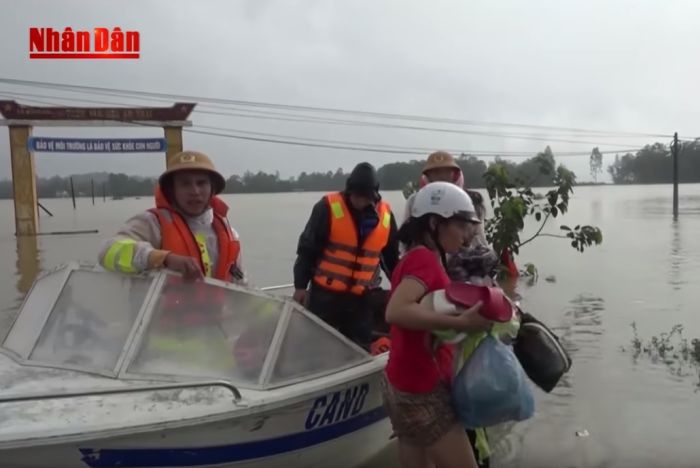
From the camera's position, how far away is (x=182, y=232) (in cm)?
381

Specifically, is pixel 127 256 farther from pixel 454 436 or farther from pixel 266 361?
pixel 454 436

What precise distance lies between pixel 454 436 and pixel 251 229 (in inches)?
1181

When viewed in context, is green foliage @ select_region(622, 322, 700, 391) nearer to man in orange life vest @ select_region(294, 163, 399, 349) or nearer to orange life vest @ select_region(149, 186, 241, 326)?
man in orange life vest @ select_region(294, 163, 399, 349)

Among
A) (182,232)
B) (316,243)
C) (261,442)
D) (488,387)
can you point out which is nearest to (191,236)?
(182,232)

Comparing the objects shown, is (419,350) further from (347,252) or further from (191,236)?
(347,252)

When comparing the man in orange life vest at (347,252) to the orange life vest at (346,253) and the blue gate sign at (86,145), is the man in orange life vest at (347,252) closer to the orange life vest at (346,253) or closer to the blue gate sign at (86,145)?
the orange life vest at (346,253)

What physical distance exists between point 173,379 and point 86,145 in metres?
16.7

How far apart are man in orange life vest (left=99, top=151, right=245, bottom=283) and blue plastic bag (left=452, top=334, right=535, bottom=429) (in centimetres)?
140

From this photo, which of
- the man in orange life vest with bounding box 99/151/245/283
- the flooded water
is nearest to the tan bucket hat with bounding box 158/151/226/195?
the man in orange life vest with bounding box 99/151/245/283

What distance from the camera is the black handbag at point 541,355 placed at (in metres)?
3.72

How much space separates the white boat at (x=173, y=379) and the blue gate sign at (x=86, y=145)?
1487 centimetres

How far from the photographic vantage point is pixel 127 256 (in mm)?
3617

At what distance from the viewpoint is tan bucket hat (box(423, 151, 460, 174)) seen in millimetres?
4844

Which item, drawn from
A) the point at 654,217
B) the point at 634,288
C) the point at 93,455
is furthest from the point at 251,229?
the point at 93,455
